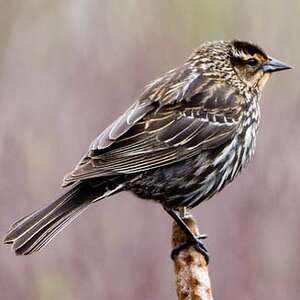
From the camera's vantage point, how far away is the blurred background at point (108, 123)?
17.5 ft

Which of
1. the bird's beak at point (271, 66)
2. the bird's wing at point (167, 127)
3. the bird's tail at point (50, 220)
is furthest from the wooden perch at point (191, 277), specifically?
the bird's beak at point (271, 66)

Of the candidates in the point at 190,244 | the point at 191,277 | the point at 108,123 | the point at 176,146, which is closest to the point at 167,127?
the point at 176,146

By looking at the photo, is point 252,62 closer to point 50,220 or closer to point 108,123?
point 108,123

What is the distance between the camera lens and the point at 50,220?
4117 millimetres

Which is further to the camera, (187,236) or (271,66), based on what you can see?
(271,66)

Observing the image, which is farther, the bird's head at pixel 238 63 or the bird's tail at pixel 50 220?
the bird's head at pixel 238 63

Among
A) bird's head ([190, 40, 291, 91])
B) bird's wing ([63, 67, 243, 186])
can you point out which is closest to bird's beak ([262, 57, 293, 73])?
bird's head ([190, 40, 291, 91])

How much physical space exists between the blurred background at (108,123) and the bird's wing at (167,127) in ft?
2.83

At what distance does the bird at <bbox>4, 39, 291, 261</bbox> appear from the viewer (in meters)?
4.19

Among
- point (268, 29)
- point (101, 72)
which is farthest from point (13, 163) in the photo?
point (268, 29)

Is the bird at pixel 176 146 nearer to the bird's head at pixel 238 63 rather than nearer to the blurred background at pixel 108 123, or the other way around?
the bird's head at pixel 238 63

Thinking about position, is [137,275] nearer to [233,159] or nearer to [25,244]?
[233,159]

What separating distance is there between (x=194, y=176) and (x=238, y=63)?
0.71 metres

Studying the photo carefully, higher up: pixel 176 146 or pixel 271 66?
pixel 271 66
